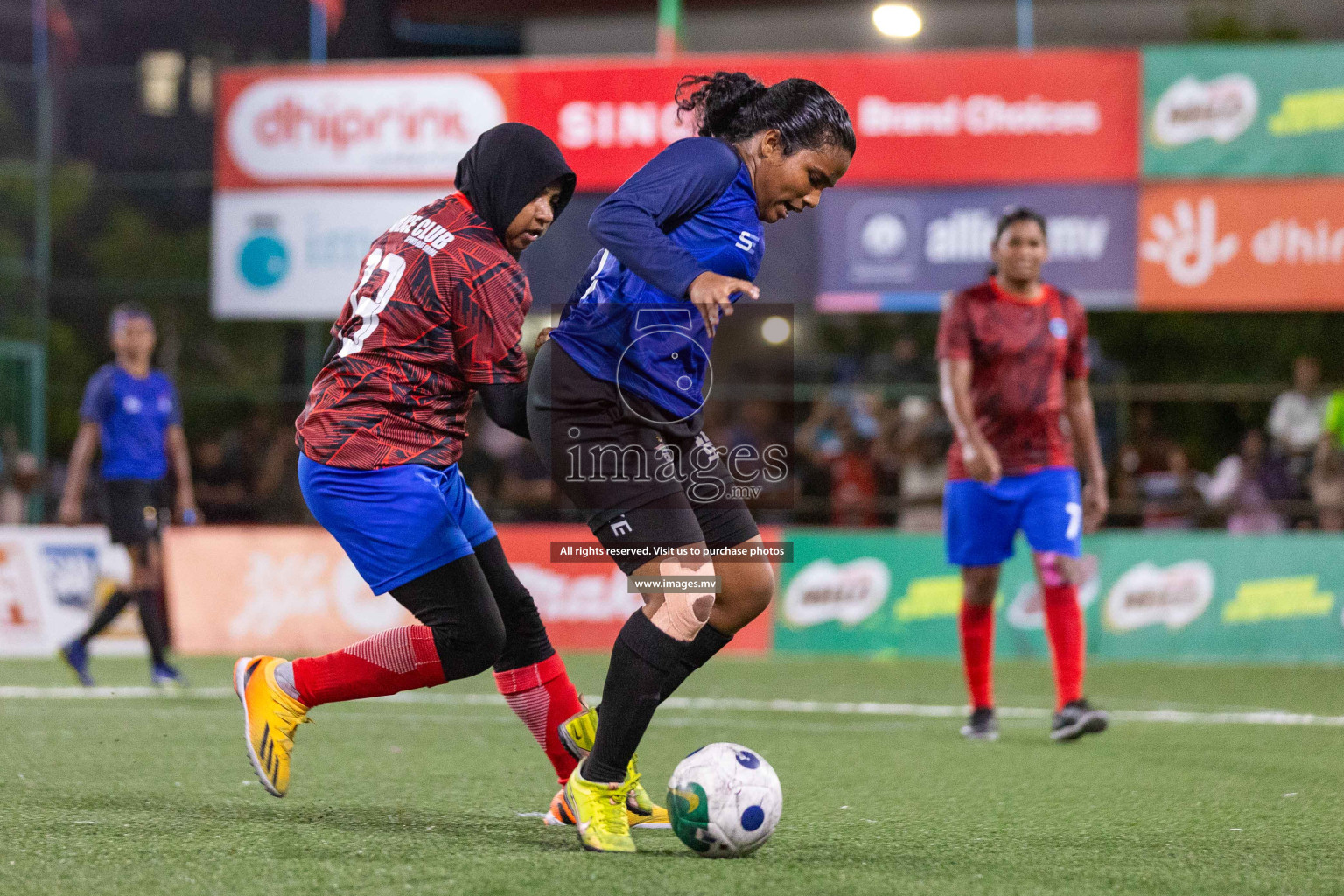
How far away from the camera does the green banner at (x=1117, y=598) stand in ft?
38.3

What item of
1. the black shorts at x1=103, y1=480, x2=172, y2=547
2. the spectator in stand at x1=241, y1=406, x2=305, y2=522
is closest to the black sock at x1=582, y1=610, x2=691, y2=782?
the black shorts at x1=103, y1=480, x2=172, y2=547

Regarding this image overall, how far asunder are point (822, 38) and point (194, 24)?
1375cm

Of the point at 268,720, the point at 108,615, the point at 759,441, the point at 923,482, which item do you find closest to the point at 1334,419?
the point at 923,482

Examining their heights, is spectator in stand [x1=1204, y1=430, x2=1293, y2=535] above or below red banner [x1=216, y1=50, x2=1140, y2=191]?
below

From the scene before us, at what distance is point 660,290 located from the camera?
3.84 metres

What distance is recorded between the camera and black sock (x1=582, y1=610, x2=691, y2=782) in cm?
412

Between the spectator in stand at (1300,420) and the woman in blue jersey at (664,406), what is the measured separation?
32.7 feet

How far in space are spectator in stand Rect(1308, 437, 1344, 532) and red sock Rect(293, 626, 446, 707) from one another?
10086mm

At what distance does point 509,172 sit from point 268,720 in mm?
1717

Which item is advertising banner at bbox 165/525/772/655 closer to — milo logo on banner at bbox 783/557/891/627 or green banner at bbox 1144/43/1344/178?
milo logo on banner at bbox 783/557/891/627

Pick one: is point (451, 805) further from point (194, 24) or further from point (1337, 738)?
point (194, 24)

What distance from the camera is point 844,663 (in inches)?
453

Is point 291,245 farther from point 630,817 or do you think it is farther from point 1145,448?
point 630,817

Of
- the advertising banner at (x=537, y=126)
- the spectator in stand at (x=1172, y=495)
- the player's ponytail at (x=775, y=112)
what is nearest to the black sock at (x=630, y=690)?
the player's ponytail at (x=775, y=112)
